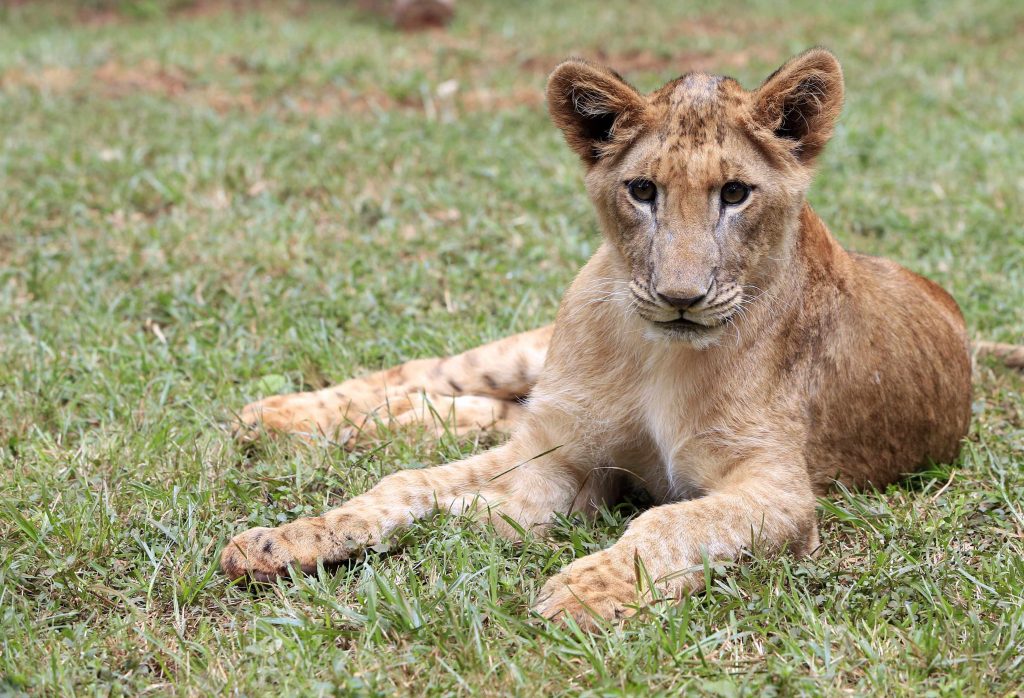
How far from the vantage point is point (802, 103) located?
3.54 m

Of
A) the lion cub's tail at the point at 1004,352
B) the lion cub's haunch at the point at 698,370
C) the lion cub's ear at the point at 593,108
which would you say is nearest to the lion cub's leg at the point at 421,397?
the lion cub's haunch at the point at 698,370

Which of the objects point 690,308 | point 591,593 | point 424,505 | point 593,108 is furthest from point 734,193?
point 424,505

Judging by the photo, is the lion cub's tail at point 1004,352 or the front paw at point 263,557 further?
the lion cub's tail at point 1004,352

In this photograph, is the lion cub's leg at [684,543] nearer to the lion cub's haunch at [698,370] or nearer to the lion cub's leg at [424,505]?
the lion cub's haunch at [698,370]

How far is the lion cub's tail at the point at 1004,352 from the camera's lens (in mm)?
4704

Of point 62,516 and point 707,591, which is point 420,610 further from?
point 62,516

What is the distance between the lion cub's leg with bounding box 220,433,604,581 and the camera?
3.33 metres

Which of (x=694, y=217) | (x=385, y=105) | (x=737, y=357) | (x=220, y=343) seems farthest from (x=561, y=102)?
(x=385, y=105)

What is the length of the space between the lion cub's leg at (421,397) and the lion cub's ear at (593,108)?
3.45ft

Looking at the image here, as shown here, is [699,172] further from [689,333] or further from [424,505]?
[424,505]

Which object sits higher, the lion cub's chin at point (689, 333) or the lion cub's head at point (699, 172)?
the lion cub's head at point (699, 172)

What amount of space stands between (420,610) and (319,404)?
154 cm

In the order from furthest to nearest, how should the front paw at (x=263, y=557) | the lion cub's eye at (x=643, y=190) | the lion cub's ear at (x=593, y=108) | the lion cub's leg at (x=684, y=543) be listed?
the lion cub's ear at (x=593, y=108) < the lion cub's eye at (x=643, y=190) < the front paw at (x=263, y=557) < the lion cub's leg at (x=684, y=543)

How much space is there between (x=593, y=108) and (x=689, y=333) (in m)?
0.77
